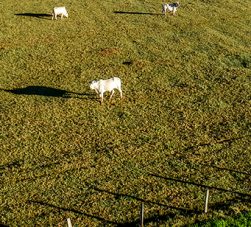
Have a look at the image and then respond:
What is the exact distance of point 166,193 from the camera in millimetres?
17984

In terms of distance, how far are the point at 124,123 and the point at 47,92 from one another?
697cm

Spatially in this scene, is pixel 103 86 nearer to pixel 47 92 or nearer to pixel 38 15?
pixel 47 92

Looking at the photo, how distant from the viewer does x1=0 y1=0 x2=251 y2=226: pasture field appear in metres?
17.4

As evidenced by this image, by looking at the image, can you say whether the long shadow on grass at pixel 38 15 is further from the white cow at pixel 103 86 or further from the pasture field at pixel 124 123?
the white cow at pixel 103 86

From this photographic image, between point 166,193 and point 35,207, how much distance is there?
6056mm

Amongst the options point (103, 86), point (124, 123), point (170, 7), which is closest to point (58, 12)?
point (170, 7)

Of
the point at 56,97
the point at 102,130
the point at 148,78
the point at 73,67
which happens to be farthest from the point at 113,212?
the point at 73,67

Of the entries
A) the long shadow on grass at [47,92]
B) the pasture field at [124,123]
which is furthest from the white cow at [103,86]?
the long shadow on grass at [47,92]

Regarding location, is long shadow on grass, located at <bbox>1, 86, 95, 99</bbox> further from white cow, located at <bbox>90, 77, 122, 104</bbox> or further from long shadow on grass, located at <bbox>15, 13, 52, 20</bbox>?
long shadow on grass, located at <bbox>15, 13, 52, 20</bbox>

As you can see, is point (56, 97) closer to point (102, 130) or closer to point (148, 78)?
point (102, 130)

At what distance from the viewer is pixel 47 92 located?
2745 cm

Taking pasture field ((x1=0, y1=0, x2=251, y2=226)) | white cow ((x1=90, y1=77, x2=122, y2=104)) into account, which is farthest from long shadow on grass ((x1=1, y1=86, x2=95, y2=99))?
white cow ((x1=90, y1=77, x2=122, y2=104))

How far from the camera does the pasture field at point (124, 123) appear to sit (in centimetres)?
1741

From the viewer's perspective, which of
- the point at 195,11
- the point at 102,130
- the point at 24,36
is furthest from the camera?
the point at 195,11
